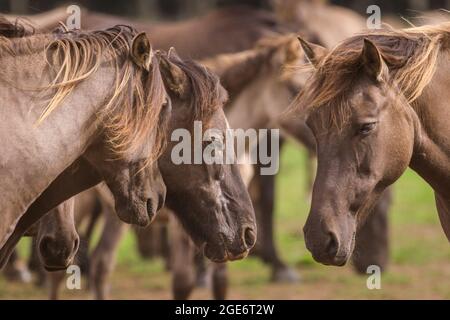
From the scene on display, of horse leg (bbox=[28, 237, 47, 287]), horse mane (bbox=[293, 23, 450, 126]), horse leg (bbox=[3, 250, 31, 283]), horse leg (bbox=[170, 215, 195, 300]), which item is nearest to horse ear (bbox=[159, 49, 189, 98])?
horse mane (bbox=[293, 23, 450, 126])

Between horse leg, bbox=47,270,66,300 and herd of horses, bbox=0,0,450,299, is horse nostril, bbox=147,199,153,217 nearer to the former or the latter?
herd of horses, bbox=0,0,450,299

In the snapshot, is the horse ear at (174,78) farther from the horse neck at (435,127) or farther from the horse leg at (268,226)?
the horse leg at (268,226)

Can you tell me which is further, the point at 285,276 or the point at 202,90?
the point at 285,276

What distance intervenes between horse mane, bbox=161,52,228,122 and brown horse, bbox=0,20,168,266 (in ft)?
1.50

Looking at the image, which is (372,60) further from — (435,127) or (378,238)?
(378,238)

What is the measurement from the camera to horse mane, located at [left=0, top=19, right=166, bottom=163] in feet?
14.9

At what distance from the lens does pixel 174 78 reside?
5.36 m

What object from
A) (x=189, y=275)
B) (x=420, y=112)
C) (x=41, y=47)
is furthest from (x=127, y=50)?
(x=189, y=275)

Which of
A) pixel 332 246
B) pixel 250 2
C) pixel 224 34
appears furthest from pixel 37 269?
pixel 250 2

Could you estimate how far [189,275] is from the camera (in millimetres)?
7902

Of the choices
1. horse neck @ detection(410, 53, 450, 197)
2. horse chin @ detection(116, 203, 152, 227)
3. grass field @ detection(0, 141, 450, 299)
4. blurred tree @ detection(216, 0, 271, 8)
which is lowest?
grass field @ detection(0, 141, 450, 299)

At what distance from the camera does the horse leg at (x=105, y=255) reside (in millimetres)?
8320

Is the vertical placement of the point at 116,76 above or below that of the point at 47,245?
above

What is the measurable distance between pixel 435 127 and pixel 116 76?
161 centimetres
